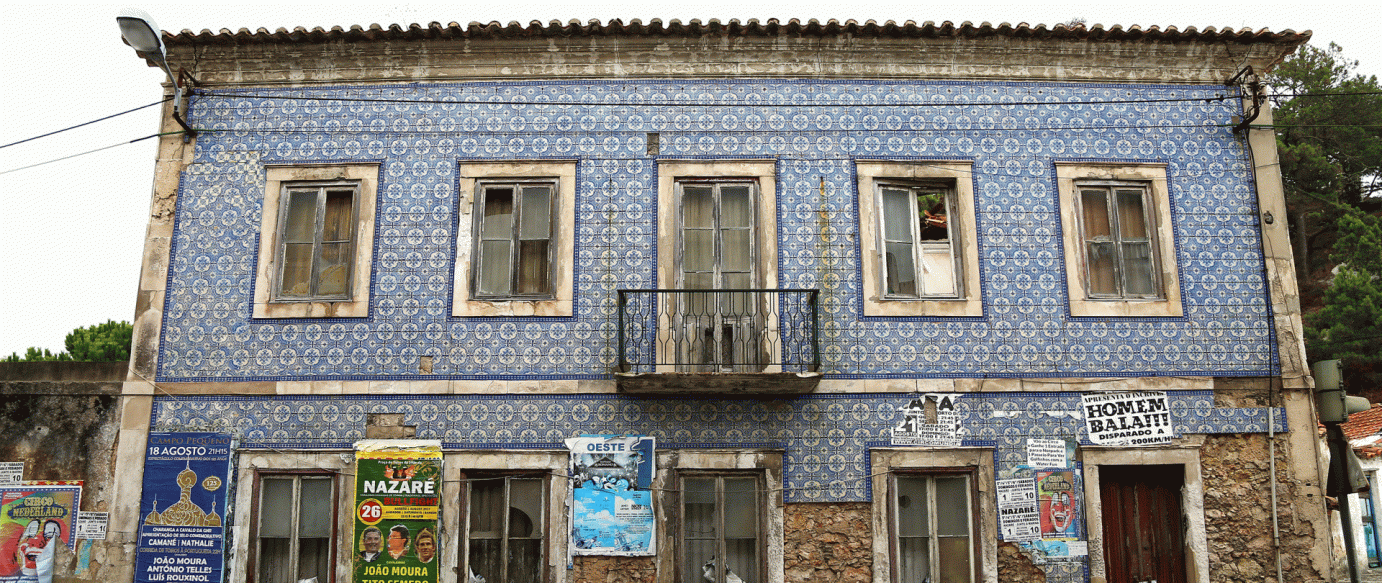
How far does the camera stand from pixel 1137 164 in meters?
7.86

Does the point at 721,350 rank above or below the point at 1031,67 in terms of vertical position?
below

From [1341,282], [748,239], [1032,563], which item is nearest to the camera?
[1032,563]

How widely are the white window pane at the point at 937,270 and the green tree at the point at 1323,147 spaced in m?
16.9

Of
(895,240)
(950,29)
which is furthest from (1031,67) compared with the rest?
(895,240)

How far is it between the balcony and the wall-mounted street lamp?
4.48m

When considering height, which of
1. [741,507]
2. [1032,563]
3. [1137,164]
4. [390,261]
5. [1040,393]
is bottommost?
[1032,563]

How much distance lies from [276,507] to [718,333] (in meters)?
4.00

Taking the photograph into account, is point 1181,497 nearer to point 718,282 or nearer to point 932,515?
point 932,515

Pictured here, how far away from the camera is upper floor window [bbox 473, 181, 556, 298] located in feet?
25.0

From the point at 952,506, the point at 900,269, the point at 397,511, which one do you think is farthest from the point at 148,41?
the point at 952,506

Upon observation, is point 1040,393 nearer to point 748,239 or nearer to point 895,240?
point 895,240

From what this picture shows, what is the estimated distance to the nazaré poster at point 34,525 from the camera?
708 centimetres

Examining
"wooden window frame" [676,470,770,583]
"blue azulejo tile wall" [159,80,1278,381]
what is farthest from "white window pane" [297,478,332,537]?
"wooden window frame" [676,470,770,583]

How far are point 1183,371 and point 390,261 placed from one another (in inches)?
273
